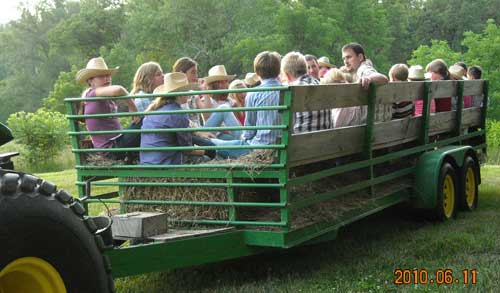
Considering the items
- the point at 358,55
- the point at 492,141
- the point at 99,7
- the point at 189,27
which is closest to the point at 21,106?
the point at 99,7

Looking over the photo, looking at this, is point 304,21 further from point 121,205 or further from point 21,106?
point 121,205

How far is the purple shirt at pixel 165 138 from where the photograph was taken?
574 cm

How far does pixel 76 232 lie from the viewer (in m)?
3.59

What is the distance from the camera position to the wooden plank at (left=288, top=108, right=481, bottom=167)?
536 centimetres

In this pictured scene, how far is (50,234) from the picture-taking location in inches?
136

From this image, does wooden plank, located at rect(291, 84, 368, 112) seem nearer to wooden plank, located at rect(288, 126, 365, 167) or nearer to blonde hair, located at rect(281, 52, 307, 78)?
wooden plank, located at rect(288, 126, 365, 167)

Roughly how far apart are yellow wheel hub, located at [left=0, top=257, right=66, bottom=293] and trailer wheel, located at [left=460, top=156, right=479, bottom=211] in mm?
5658

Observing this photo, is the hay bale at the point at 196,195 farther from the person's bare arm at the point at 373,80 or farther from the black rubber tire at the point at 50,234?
the black rubber tire at the point at 50,234

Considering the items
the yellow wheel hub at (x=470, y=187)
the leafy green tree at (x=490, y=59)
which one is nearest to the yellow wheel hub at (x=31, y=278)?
the yellow wheel hub at (x=470, y=187)

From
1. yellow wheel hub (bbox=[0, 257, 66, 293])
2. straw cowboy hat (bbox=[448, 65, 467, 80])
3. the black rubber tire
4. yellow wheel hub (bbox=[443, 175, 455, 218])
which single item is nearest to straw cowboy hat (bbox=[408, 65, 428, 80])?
yellow wheel hub (bbox=[443, 175, 455, 218])

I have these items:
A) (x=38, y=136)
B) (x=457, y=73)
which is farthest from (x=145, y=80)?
(x=38, y=136)

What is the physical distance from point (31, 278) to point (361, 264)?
3.12 metres

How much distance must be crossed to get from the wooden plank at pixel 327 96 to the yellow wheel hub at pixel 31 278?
2290mm

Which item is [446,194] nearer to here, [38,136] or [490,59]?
[38,136]
